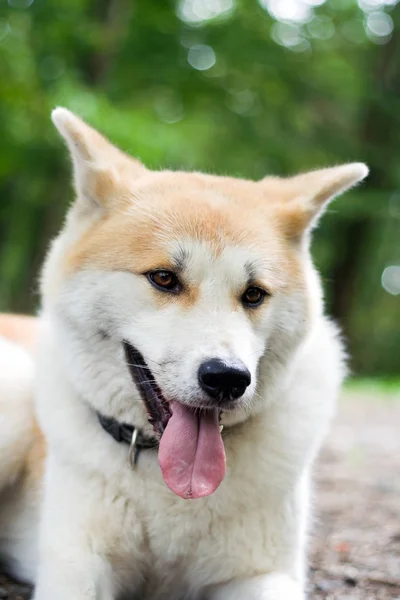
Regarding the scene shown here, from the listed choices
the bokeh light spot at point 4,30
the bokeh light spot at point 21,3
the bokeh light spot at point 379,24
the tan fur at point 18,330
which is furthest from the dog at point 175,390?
the bokeh light spot at point 379,24

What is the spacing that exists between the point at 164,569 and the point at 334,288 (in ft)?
48.3

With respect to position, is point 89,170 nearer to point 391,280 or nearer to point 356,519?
point 356,519

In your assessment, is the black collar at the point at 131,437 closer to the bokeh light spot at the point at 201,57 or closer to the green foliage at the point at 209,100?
the green foliage at the point at 209,100

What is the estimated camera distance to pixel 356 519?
430 cm

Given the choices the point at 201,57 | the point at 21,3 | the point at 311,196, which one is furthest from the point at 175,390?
the point at 201,57

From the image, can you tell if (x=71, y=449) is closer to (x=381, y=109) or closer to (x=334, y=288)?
(x=381, y=109)

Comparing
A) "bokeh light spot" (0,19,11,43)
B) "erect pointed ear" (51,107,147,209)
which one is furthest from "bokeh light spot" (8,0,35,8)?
"erect pointed ear" (51,107,147,209)

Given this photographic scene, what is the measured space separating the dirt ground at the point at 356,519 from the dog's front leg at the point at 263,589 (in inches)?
14.9

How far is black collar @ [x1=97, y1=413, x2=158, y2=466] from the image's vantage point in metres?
2.80

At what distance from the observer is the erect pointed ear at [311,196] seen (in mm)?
3001

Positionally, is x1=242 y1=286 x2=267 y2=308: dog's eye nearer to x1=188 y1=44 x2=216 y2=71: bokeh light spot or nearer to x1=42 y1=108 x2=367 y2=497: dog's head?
x1=42 y1=108 x2=367 y2=497: dog's head

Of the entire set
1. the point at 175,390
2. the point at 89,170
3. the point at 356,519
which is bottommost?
the point at 356,519

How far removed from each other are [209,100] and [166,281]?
34.0 feet

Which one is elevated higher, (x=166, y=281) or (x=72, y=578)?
(x=166, y=281)
